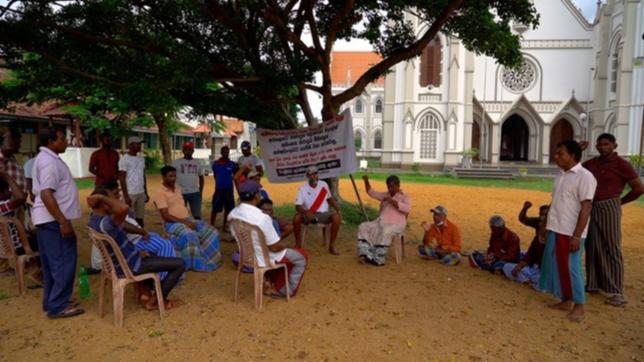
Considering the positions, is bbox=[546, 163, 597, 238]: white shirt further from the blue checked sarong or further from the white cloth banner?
the blue checked sarong

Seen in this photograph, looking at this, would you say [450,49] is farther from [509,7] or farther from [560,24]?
[509,7]

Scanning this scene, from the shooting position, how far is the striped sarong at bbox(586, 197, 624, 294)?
4.62m

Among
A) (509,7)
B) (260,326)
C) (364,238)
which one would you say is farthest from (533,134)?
(260,326)

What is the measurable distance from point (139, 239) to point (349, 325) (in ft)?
7.73

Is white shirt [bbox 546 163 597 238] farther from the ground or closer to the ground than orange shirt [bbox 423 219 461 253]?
farther from the ground

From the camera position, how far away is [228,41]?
331 inches

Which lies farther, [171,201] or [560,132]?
[560,132]

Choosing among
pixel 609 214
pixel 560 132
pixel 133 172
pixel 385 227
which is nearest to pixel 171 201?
pixel 133 172

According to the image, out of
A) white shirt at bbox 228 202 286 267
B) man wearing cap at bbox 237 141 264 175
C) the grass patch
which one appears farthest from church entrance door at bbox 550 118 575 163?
white shirt at bbox 228 202 286 267

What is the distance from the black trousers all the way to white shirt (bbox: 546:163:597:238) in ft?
12.2

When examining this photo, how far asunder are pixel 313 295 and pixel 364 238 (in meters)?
1.61

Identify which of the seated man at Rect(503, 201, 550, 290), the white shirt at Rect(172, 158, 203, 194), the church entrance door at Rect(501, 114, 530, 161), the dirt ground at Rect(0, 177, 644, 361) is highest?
the church entrance door at Rect(501, 114, 530, 161)

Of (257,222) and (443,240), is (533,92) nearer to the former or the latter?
(443,240)

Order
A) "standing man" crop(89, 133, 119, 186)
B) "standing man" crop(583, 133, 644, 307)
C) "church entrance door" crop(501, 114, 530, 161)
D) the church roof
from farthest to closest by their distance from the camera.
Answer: the church roof → "church entrance door" crop(501, 114, 530, 161) → "standing man" crop(89, 133, 119, 186) → "standing man" crop(583, 133, 644, 307)
